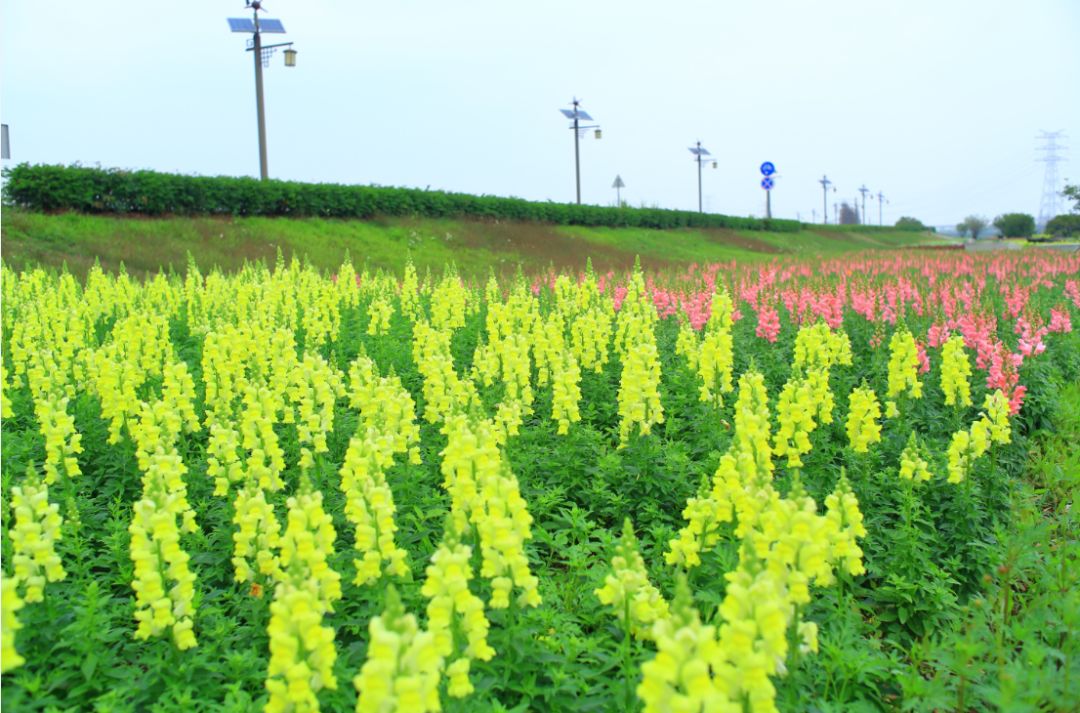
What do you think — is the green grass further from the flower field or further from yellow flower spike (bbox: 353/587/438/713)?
yellow flower spike (bbox: 353/587/438/713)

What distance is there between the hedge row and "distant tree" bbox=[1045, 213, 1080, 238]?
5050 centimetres

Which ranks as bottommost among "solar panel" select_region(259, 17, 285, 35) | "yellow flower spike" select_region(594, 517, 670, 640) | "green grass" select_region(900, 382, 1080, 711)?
"green grass" select_region(900, 382, 1080, 711)

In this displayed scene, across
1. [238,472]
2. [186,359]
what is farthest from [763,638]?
[186,359]

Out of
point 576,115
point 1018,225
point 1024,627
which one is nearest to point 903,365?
point 1024,627

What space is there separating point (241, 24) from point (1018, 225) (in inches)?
3467

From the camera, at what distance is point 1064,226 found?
67.9m

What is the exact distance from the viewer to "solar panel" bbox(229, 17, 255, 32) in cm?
2486

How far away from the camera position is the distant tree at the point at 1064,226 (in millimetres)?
66125

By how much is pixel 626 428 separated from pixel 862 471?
165cm

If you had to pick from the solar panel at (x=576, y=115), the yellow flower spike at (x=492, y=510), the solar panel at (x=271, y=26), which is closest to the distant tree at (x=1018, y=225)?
the solar panel at (x=576, y=115)

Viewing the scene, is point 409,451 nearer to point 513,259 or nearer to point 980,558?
point 980,558

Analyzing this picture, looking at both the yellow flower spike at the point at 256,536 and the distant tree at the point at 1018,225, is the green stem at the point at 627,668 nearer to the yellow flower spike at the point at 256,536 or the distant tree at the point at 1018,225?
the yellow flower spike at the point at 256,536

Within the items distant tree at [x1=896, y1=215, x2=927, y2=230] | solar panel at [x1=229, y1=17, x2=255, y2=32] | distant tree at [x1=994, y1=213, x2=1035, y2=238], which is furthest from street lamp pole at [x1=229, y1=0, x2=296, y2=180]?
distant tree at [x1=896, y1=215, x2=927, y2=230]

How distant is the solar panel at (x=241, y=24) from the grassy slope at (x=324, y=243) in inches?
233
